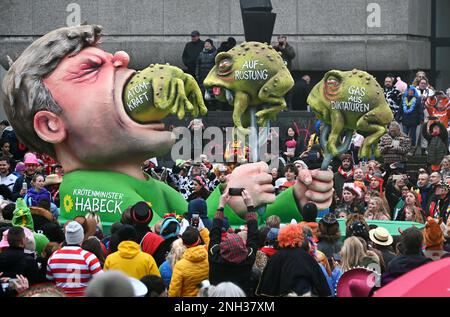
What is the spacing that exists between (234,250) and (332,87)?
518 cm

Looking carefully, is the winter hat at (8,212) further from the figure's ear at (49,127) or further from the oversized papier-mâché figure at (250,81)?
the oversized papier-mâché figure at (250,81)

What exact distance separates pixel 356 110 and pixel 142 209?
351cm

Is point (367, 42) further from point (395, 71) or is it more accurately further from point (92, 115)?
point (92, 115)

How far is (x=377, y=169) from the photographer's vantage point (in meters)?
19.2

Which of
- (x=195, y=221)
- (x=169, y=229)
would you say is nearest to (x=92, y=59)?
(x=195, y=221)

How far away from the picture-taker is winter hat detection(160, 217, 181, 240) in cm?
1209

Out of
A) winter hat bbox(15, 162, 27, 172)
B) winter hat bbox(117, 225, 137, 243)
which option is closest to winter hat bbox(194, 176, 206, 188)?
winter hat bbox(15, 162, 27, 172)

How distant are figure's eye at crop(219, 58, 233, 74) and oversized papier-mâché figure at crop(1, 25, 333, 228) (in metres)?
0.24

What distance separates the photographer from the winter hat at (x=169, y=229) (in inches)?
476

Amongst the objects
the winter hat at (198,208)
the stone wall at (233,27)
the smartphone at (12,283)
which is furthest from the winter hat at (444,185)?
the stone wall at (233,27)

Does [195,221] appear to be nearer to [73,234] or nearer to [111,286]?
[73,234]

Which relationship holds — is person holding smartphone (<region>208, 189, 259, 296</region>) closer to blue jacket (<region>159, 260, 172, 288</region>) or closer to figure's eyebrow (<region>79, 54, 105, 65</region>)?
blue jacket (<region>159, 260, 172, 288</region>)

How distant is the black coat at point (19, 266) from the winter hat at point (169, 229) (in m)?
1.86

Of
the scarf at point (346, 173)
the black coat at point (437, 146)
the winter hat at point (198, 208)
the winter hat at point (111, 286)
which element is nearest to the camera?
the winter hat at point (111, 286)
